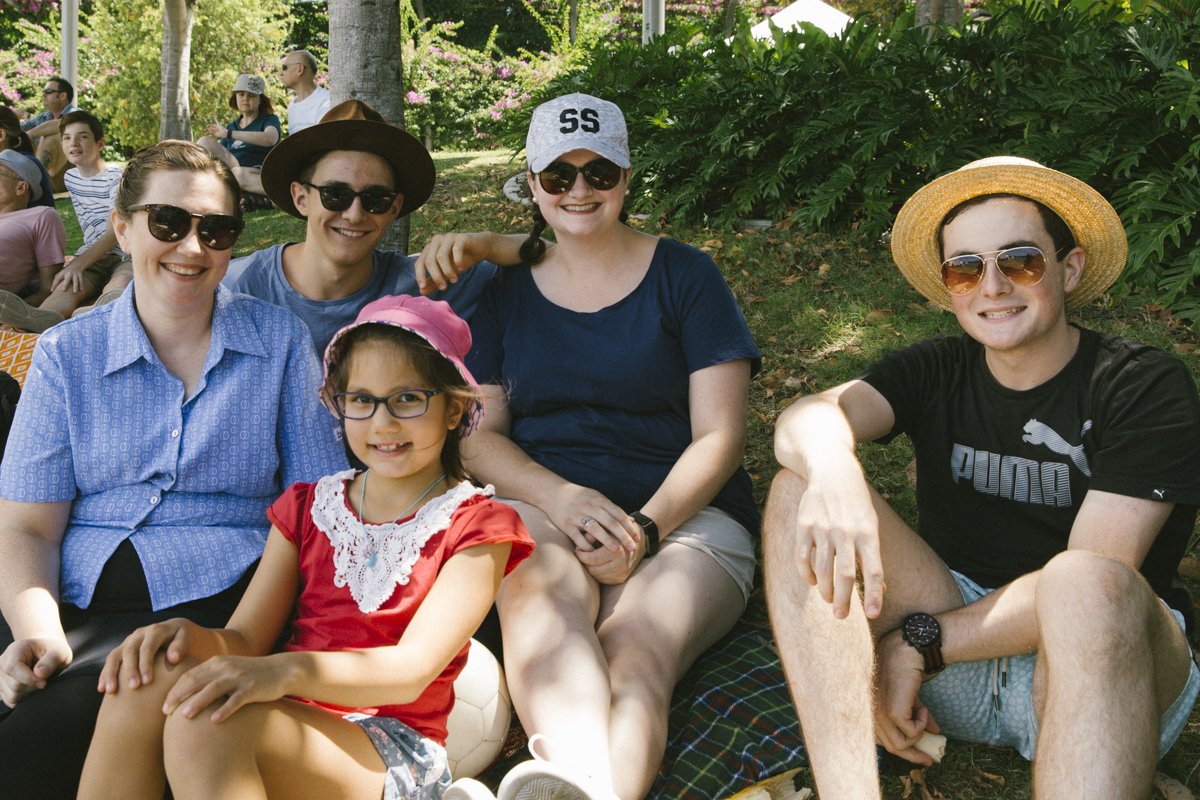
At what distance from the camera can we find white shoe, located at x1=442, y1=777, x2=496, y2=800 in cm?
227

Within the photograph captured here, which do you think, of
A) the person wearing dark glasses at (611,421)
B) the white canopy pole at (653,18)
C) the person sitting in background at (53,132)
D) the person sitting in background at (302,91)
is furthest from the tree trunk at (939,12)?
the person sitting in background at (53,132)

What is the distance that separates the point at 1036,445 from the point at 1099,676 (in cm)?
81

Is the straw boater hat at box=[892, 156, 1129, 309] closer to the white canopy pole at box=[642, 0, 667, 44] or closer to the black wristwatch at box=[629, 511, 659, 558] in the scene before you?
the black wristwatch at box=[629, 511, 659, 558]

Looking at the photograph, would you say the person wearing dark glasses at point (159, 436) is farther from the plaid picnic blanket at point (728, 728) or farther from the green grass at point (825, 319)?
the green grass at point (825, 319)

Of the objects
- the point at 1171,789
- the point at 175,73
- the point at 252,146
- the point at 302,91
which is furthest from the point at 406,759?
the point at 175,73

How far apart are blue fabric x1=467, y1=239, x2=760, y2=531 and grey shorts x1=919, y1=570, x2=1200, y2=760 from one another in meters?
1.02

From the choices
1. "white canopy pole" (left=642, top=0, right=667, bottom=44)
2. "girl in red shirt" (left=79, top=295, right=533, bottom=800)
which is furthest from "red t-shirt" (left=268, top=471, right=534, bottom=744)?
"white canopy pole" (left=642, top=0, right=667, bottom=44)

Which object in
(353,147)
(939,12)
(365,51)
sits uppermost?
(939,12)

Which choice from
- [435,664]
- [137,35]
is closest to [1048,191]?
[435,664]

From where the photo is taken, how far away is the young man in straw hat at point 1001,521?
2.32m

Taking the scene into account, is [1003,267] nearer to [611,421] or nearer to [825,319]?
[611,421]

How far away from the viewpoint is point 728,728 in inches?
121

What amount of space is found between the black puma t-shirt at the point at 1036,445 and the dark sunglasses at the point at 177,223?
2.03 meters

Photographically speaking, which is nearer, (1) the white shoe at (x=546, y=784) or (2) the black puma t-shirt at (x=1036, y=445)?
(1) the white shoe at (x=546, y=784)
